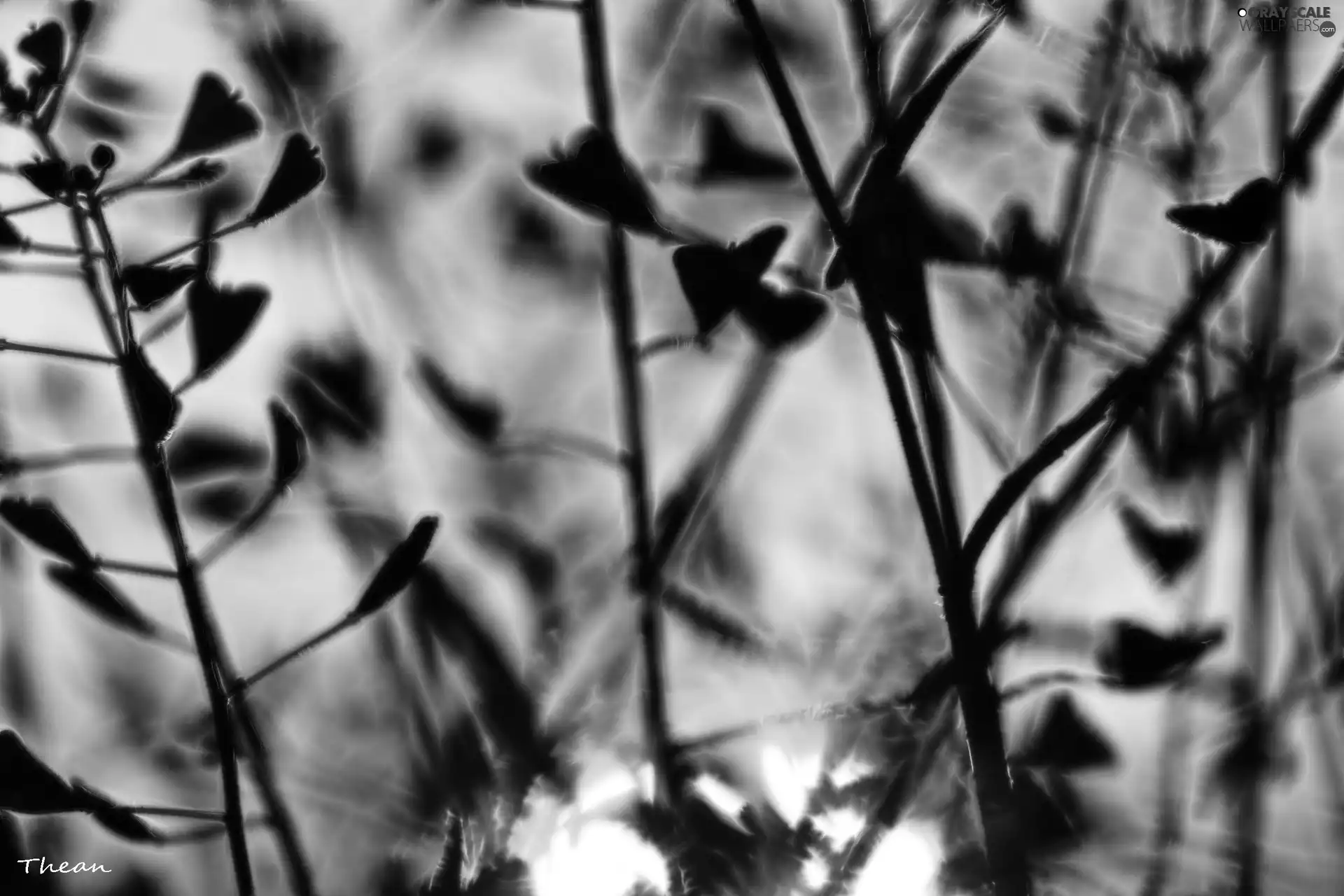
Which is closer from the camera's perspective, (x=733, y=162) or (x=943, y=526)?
(x=943, y=526)

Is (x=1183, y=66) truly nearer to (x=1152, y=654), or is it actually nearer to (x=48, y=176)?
(x=1152, y=654)

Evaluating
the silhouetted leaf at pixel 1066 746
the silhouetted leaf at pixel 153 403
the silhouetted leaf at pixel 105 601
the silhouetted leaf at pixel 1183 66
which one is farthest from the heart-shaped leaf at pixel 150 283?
the silhouetted leaf at pixel 1183 66

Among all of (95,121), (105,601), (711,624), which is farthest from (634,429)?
(95,121)

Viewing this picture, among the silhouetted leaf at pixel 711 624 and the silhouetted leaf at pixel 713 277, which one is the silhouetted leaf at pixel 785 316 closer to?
the silhouetted leaf at pixel 713 277

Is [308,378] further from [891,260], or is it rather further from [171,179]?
[891,260]

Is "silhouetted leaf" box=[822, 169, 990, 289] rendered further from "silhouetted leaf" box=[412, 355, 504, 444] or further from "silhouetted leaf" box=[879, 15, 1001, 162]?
"silhouetted leaf" box=[412, 355, 504, 444]

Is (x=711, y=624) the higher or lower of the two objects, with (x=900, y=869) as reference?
higher
